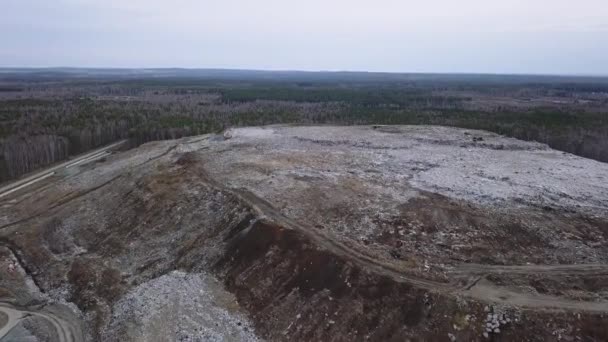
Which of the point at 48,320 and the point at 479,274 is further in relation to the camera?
the point at 48,320

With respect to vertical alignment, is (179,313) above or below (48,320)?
above

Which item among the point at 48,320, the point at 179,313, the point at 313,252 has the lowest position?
the point at 48,320

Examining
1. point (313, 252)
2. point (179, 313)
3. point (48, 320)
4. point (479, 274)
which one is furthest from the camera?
point (313, 252)

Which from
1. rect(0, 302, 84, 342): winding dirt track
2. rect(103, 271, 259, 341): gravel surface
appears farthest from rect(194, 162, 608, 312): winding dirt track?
rect(0, 302, 84, 342): winding dirt track

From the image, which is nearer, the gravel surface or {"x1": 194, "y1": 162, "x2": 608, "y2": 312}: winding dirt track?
{"x1": 194, "y1": 162, "x2": 608, "y2": 312}: winding dirt track

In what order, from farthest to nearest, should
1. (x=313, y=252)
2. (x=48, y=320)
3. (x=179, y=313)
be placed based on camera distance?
(x=313, y=252), (x=48, y=320), (x=179, y=313)

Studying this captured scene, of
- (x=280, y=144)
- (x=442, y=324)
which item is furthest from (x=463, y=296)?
(x=280, y=144)

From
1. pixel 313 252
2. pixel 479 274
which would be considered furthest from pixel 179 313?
pixel 479 274

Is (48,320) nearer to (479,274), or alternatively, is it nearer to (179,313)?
(179,313)

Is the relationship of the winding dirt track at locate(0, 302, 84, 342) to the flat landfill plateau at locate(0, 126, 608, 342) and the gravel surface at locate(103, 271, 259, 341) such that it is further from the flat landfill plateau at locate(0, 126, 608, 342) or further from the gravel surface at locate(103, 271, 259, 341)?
the gravel surface at locate(103, 271, 259, 341)
